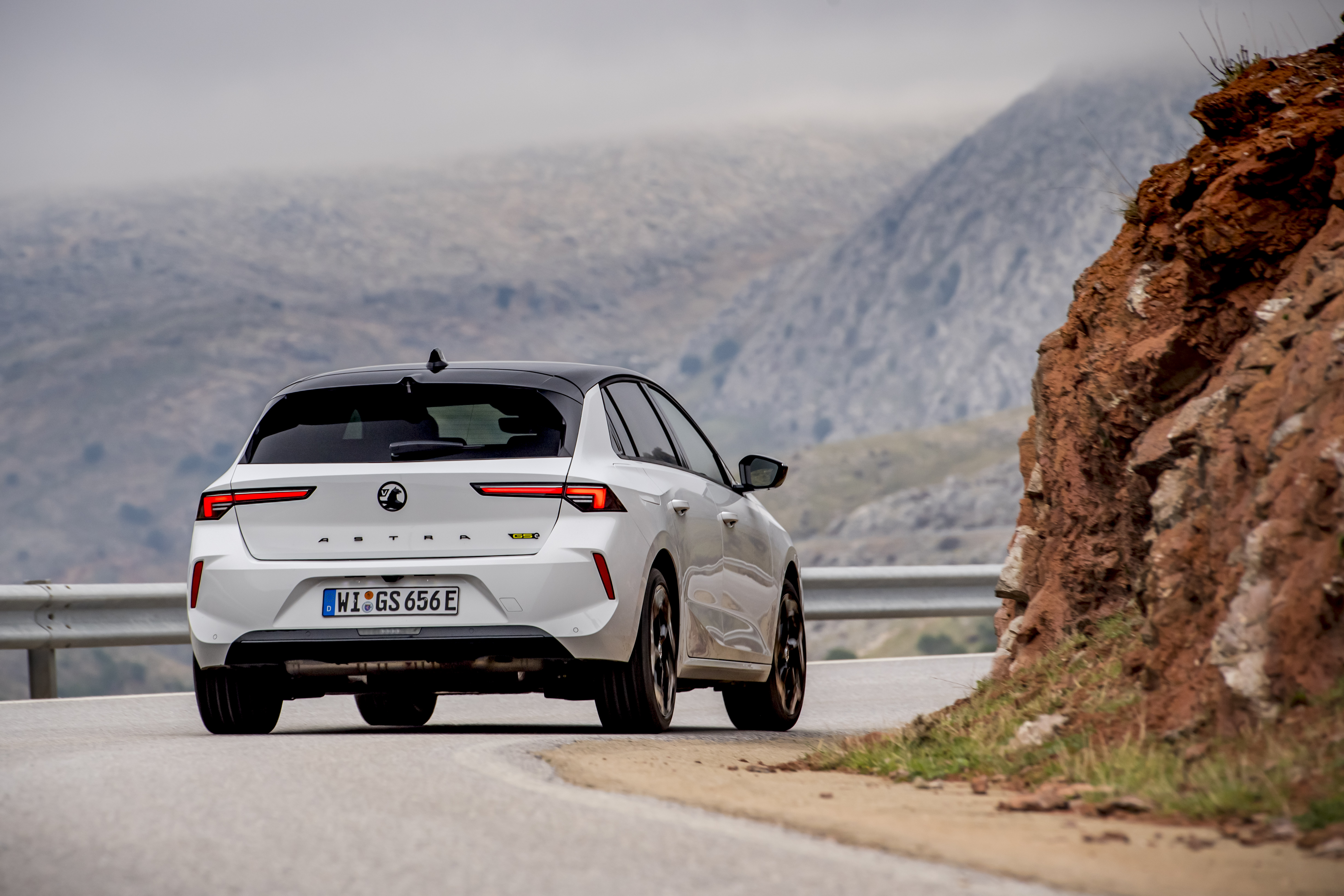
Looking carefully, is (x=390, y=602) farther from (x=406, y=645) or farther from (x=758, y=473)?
(x=758, y=473)

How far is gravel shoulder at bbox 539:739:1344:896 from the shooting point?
4.38 metres

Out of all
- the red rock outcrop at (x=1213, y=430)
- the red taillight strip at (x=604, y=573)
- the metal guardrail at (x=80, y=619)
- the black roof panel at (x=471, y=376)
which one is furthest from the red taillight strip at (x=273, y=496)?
the metal guardrail at (x=80, y=619)

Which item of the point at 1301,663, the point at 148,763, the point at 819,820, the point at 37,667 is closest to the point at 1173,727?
the point at 1301,663

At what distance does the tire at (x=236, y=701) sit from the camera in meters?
7.92

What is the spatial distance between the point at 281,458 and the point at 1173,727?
12.7 feet

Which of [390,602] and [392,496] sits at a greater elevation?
[392,496]

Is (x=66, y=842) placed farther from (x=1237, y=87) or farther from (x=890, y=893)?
(x=1237, y=87)

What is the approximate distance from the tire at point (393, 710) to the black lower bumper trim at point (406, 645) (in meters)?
2.14

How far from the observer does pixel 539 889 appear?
4.34m

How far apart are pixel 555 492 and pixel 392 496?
69 centimetres

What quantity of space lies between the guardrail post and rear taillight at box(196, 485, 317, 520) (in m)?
5.05

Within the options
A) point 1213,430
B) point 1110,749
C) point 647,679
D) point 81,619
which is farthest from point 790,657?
point 81,619

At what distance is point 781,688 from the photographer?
9648 mm

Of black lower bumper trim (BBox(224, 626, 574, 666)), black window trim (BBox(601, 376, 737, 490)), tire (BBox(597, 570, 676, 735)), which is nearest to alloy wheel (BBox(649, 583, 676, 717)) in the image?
tire (BBox(597, 570, 676, 735))
